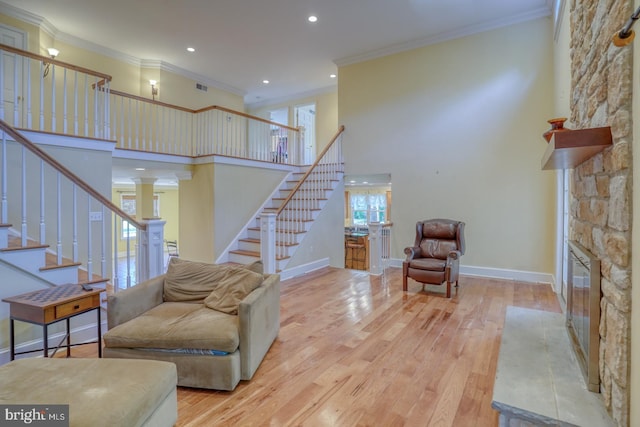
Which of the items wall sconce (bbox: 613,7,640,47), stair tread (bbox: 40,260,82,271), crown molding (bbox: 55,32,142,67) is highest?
crown molding (bbox: 55,32,142,67)

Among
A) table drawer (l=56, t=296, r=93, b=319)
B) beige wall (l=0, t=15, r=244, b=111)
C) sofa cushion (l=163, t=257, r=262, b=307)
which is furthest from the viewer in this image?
beige wall (l=0, t=15, r=244, b=111)

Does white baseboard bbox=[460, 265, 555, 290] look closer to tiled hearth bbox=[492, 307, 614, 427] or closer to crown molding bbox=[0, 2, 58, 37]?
tiled hearth bbox=[492, 307, 614, 427]

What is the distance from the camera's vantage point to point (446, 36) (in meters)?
5.57

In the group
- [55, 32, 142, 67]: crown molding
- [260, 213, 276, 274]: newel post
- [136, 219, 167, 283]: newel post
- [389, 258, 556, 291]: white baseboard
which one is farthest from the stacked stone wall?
[55, 32, 142, 67]: crown molding

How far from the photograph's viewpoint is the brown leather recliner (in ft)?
14.0

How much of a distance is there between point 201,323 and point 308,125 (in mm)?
7982

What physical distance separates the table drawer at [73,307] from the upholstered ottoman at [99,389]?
0.75 meters

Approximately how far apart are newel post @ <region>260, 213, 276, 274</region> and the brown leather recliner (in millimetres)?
2023

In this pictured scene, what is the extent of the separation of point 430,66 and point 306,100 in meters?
4.11

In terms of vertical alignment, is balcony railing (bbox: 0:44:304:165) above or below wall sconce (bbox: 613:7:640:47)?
above

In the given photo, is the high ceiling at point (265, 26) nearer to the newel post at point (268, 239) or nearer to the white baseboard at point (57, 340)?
the newel post at point (268, 239)

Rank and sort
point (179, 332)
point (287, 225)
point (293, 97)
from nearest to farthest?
1. point (179, 332)
2. point (287, 225)
3. point (293, 97)

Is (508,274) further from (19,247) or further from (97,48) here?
(97,48)

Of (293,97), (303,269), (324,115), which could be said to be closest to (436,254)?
(303,269)
